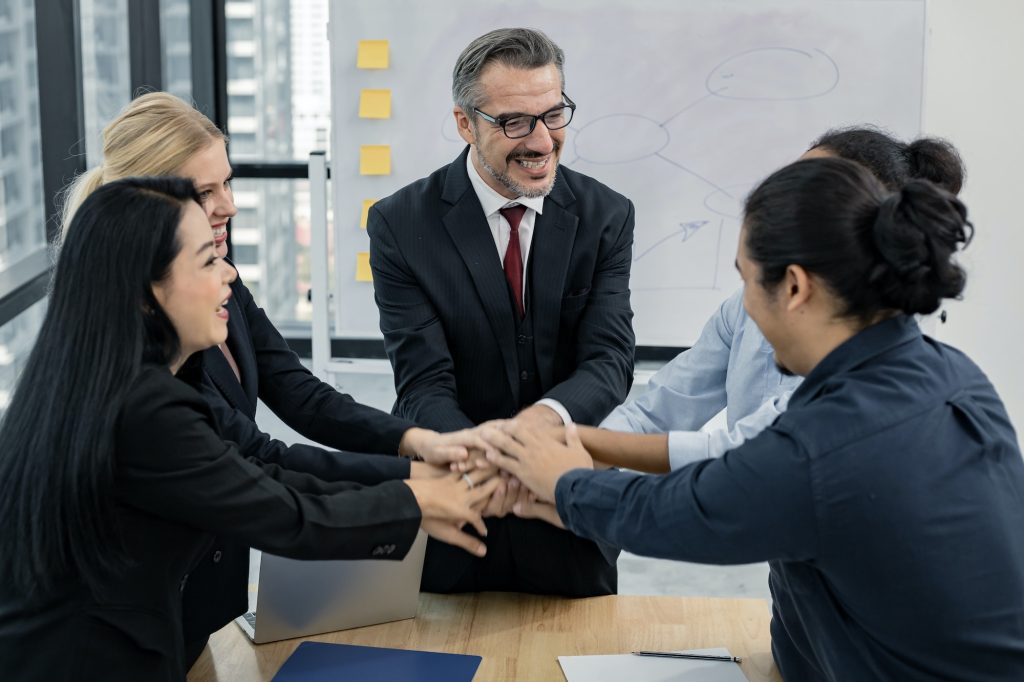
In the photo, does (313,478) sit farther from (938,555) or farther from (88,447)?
Answer: (938,555)

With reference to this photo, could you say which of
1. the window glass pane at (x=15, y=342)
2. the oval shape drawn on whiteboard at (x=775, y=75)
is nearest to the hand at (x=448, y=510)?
the window glass pane at (x=15, y=342)

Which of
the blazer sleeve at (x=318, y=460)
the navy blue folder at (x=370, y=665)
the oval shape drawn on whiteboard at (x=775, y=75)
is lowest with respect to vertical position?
the navy blue folder at (x=370, y=665)

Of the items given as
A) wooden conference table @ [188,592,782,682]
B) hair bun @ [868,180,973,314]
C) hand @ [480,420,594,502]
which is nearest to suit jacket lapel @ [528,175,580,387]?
hand @ [480,420,594,502]

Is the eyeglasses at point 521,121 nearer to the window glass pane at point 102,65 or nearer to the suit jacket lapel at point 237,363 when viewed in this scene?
the suit jacket lapel at point 237,363

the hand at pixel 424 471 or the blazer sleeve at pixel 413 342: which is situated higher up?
the blazer sleeve at pixel 413 342

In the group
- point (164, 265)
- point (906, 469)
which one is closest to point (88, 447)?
→ point (164, 265)

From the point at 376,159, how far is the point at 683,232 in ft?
3.42

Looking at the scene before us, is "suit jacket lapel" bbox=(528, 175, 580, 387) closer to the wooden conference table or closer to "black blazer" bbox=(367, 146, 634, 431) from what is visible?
"black blazer" bbox=(367, 146, 634, 431)

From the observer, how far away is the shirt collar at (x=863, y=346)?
57.2 inches

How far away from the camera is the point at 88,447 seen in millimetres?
1463

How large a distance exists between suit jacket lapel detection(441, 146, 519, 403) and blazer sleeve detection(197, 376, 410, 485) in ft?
1.53

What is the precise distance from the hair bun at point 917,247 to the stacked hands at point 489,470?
2.10 ft

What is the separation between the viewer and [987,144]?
394 cm

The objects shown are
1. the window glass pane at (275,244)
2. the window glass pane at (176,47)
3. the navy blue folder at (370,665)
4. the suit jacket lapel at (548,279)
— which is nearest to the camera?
the navy blue folder at (370,665)
